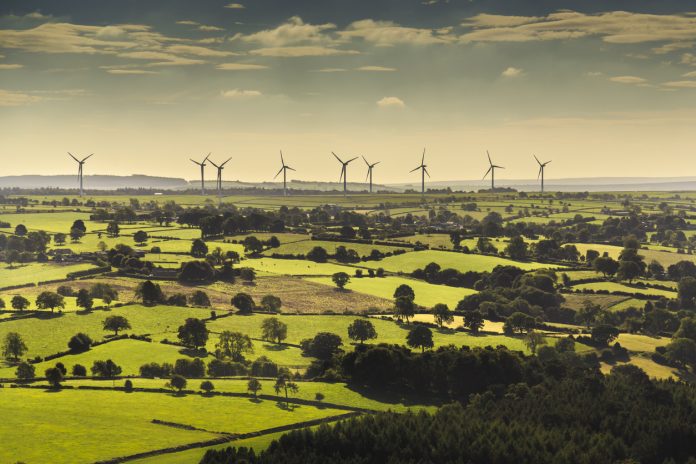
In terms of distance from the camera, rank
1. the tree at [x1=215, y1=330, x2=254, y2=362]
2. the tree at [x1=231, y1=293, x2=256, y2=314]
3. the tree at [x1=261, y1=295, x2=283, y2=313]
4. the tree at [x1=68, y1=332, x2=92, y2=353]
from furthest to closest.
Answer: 1. the tree at [x1=261, y1=295, x2=283, y2=313]
2. the tree at [x1=231, y1=293, x2=256, y2=314]
3. the tree at [x1=215, y1=330, x2=254, y2=362]
4. the tree at [x1=68, y1=332, x2=92, y2=353]

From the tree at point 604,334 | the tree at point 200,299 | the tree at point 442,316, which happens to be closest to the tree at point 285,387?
the tree at point 442,316

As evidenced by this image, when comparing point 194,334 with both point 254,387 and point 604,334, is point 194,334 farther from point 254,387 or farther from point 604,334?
point 604,334

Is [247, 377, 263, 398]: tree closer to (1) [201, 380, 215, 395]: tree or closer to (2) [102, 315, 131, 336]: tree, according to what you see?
(1) [201, 380, 215, 395]: tree

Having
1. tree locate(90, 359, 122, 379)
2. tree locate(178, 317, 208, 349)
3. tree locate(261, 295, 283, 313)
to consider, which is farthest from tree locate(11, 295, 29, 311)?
tree locate(261, 295, 283, 313)

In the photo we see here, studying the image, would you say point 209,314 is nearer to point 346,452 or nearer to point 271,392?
point 271,392

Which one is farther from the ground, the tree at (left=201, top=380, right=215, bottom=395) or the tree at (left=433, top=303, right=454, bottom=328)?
the tree at (left=433, top=303, right=454, bottom=328)

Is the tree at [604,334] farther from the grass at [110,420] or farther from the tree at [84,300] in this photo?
the tree at [84,300]
